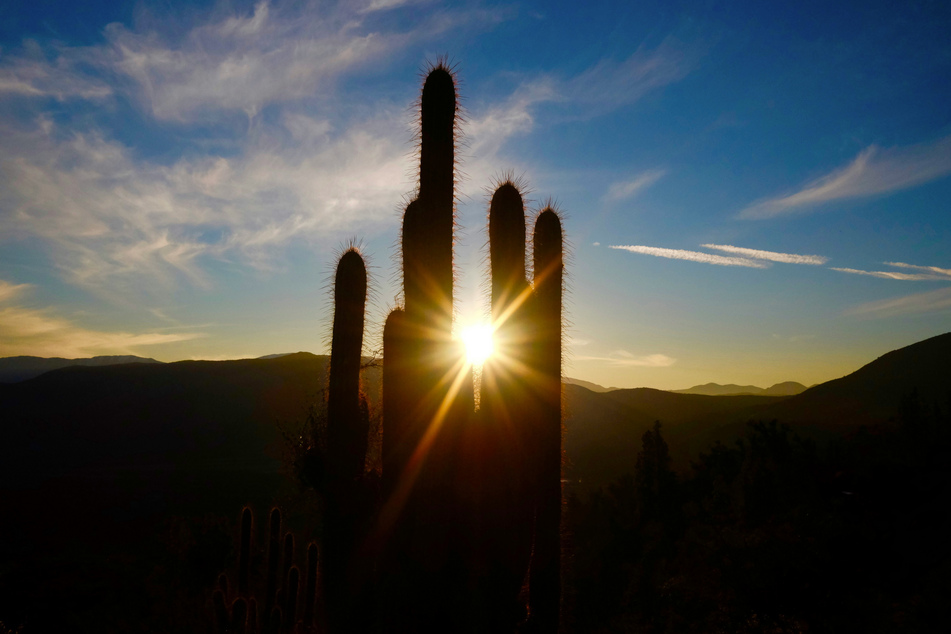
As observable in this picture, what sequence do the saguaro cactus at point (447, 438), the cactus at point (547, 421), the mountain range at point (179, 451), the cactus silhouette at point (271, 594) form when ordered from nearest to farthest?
the saguaro cactus at point (447, 438), the cactus at point (547, 421), the cactus silhouette at point (271, 594), the mountain range at point (179, 451)

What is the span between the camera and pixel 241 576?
7.75 m

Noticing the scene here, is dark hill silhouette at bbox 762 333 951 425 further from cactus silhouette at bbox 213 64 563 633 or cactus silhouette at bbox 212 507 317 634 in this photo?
cactus silhouette at bbox 213 64 563 633

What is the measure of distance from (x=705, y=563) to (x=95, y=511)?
35344mm

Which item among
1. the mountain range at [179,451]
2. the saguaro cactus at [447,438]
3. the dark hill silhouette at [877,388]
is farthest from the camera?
the dark hill silhouette at [877,388]

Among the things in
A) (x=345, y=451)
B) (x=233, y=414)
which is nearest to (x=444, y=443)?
(x=345, y=451)

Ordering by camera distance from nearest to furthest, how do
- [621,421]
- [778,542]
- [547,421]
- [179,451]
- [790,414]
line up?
[547,421] < [778,542] < [179,451] < [790,414] < [621,421]

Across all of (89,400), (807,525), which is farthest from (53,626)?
(89,400)

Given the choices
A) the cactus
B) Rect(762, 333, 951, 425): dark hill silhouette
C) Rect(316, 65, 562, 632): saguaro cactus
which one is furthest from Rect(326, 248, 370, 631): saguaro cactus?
Rect(762, 333, 951, 425): dark hill silhouette

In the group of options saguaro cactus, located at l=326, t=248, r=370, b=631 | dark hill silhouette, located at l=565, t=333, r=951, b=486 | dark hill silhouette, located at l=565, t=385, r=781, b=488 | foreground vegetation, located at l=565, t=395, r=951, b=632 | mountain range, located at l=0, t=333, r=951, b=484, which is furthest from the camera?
mountain range, located at l=0, t=333, r=951, b=484

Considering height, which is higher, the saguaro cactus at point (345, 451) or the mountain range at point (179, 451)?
the saguaro cactus at point (345, 451)

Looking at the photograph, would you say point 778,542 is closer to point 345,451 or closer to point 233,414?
point 345,451

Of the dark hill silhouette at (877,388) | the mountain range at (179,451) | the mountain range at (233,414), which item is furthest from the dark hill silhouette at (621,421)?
the dark hill silhouette at (877,388)

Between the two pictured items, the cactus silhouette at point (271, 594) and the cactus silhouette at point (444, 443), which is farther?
the cactus silhouette at point (271, 594)

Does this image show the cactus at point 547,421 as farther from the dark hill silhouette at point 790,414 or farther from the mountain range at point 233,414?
the mountain range at point 233,414
